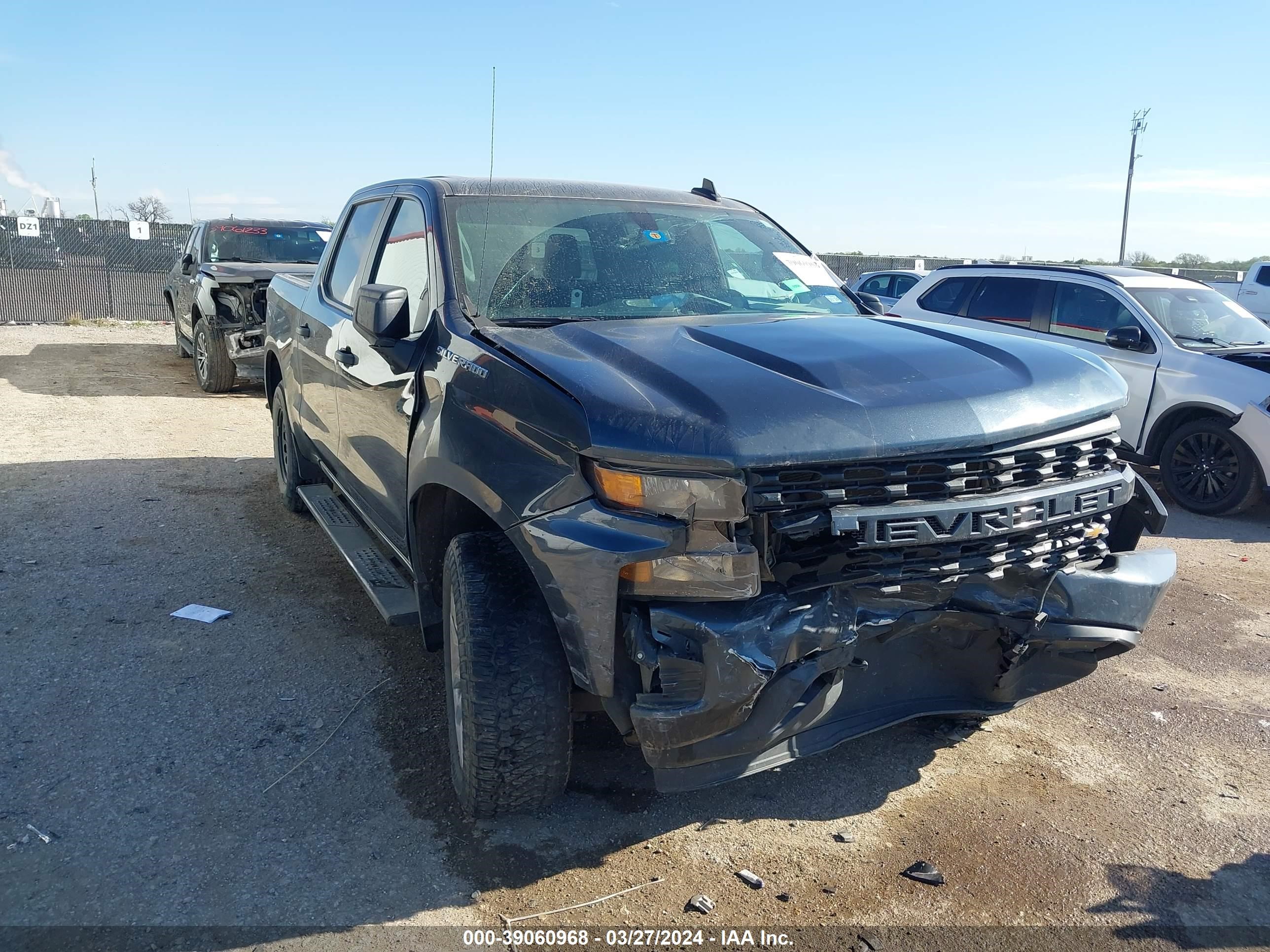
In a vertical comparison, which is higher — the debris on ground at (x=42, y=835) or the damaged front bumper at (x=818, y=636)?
the damaged front bumper at (x=818, y=636)

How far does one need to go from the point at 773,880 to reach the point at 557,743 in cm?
72

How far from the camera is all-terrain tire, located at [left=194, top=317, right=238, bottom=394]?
11.1 meters

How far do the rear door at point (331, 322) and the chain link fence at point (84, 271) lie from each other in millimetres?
16251

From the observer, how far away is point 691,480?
257 centimetres

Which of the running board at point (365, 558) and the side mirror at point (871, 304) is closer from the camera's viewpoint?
the running board at point (365, 558)

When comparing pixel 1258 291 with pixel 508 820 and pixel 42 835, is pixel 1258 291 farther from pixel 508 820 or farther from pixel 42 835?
pixel 42 835

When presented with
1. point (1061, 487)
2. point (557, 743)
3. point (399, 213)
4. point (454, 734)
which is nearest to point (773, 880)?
point (557, 743)

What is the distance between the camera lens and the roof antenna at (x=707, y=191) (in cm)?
479

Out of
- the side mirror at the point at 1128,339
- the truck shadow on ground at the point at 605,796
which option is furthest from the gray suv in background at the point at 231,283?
the side mirror at the point at 1128,339

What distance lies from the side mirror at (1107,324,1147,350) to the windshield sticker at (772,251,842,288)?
172 inches

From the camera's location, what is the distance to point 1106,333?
8.21 metres

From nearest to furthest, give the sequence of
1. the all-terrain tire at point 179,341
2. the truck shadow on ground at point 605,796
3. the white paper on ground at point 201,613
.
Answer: the truck shadow on ground at point 605,796, the white paper on ground at point 201,613, the all-terrain tire at point 179,341

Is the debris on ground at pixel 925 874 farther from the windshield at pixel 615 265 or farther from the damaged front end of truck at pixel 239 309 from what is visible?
the damaged front end of truck at pixel 239 309

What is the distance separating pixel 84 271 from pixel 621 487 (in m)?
21.5
